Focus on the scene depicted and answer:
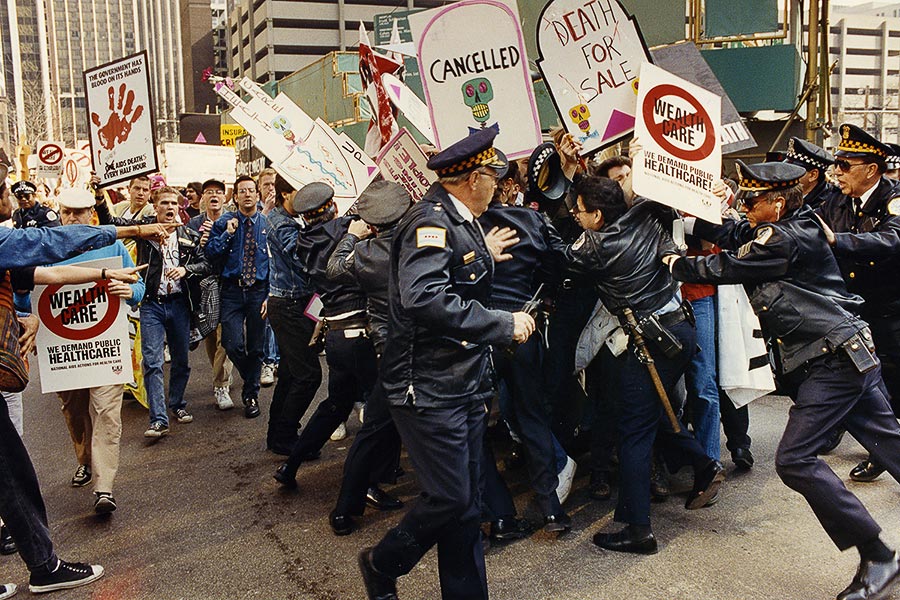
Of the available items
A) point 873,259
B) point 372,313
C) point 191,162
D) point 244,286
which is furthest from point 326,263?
point 191,162

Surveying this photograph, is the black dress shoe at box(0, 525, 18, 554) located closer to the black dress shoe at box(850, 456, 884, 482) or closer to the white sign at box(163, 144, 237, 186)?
the black dress shoe at box(850, 456, 884, 482)

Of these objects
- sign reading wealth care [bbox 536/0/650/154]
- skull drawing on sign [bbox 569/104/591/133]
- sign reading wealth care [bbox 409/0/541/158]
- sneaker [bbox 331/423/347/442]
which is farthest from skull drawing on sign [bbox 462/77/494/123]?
sneaker [bbox 331/423/347/442]

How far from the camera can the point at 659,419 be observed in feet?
15.0

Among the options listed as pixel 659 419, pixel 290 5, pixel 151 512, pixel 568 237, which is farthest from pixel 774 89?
pixel 290 5

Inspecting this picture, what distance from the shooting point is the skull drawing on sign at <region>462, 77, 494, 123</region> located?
4844mm

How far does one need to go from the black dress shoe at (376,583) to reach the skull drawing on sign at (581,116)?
106 inches

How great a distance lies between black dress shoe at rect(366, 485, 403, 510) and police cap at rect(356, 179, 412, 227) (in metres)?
1.74

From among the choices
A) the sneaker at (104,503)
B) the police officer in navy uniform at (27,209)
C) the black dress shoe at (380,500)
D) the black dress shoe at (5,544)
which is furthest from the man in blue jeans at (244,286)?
the black dress shoe at (5,544)

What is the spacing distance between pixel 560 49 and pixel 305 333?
9.04 feet

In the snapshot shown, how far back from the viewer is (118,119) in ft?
21.6

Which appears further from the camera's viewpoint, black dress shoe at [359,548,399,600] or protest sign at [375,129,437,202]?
protest sign at [375,129,437,202]

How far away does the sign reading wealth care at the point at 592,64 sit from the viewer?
4672mm

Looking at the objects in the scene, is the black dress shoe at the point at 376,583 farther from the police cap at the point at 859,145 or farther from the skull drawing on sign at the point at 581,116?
the police cap at the point at 859,145

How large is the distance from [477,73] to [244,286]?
3.74 m
